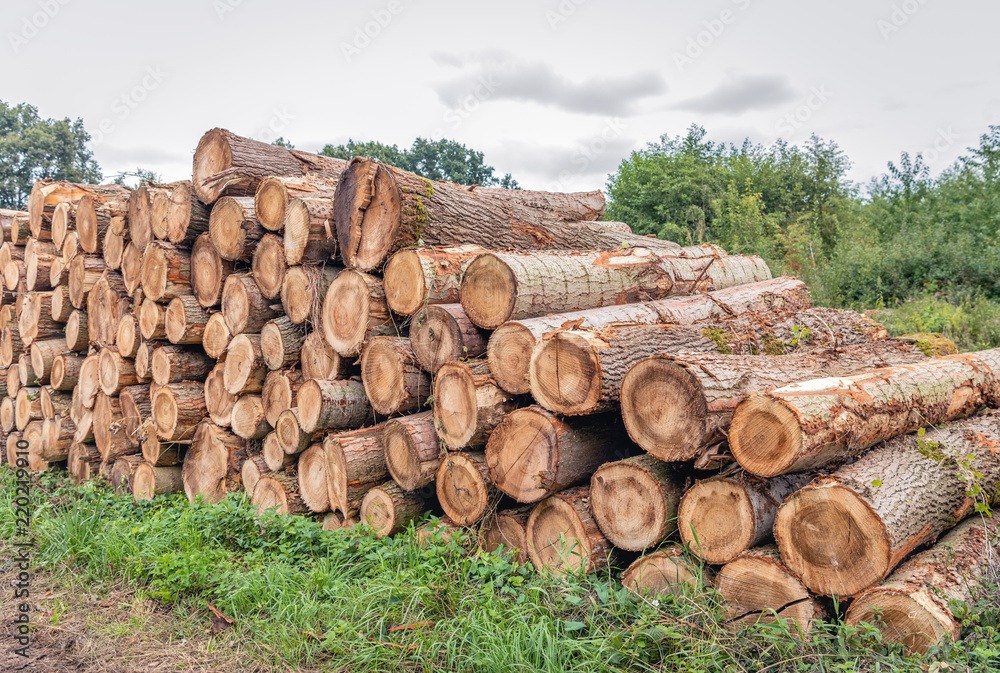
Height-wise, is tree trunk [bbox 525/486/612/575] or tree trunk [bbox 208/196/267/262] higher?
tree trunk [bbox 208/196/267/262]

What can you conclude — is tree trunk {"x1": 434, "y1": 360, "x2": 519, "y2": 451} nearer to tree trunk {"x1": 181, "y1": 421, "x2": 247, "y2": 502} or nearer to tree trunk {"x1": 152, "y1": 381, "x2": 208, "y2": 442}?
tree trunk {"x1": 181, "y1": 421, "x2": 247, "y2": 502}

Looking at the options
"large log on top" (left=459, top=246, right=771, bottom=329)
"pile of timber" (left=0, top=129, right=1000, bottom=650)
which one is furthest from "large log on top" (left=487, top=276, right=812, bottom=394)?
"large log on top" (left=459, top=246, right=771, bottom=329)

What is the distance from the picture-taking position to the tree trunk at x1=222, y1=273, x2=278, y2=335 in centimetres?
424

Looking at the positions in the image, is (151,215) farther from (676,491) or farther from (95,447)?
(676,491)

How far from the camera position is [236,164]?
14.9ft

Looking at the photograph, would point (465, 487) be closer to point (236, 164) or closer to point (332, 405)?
point (332, 405)

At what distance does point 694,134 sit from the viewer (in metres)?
20.6

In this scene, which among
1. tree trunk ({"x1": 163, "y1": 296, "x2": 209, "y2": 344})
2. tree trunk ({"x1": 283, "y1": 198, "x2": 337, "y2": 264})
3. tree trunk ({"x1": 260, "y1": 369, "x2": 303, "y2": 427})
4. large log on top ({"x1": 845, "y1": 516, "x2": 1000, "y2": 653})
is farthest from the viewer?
tree trunk ({"x1": 163, "y1": 296, "x2": 209, "y2": 344})

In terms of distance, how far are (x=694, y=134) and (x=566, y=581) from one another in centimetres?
2069

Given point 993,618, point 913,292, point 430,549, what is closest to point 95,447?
point 430,549

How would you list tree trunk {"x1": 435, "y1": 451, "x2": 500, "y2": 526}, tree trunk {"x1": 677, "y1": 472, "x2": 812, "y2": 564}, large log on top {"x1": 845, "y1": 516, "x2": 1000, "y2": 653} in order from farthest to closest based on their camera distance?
1. tree trunk {"x1": 435, "y1": 451, "x2": 500, "y2": 526}
2. tree trunk {"x1": 677, "y1": 472, "x2": 812, "y2": 564}
3. large log on top {"x1": 845, "y1": 516, "x2": 1000, "y2": 653}

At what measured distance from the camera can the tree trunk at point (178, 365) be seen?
4.78m

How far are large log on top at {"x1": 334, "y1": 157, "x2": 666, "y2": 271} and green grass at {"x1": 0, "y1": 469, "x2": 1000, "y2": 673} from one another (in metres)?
1.72

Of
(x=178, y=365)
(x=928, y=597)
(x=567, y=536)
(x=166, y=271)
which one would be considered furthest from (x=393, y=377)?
(x=928, y=597)
